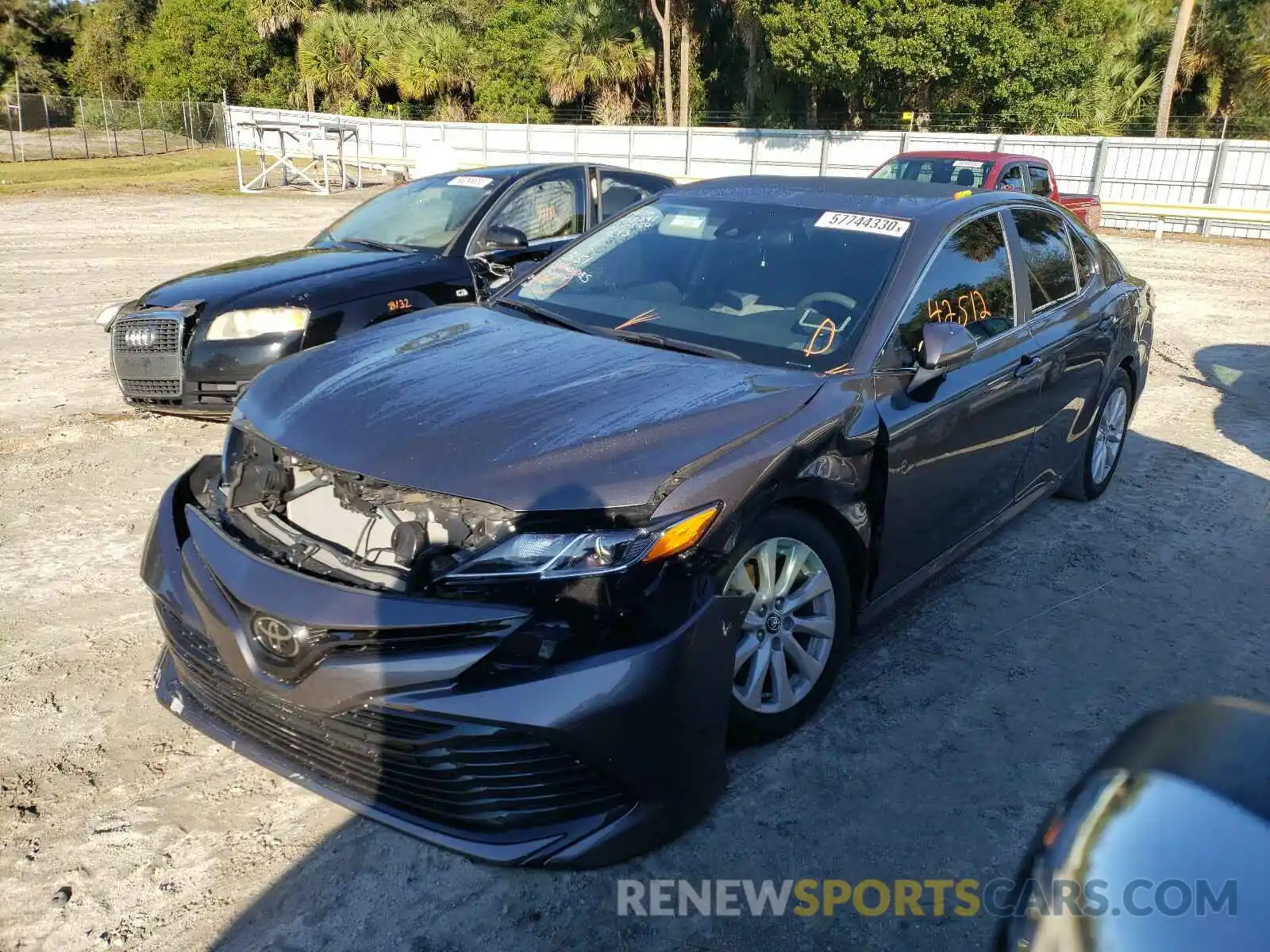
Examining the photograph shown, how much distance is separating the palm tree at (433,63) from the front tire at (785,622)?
4316 centimetres

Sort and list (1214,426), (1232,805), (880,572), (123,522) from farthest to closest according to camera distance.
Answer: (1214,426) → (123,522) → (880,572) → (1232,805)

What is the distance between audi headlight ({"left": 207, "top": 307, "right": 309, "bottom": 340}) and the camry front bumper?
334 centimetres

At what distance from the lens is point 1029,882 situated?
1.76m

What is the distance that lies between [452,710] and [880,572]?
5.68 feet

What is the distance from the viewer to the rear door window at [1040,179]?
46.1 feet

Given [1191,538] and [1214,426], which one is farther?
[1214,426]

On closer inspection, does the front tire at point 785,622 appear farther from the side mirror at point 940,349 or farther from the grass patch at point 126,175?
the grass patch at point 126,175

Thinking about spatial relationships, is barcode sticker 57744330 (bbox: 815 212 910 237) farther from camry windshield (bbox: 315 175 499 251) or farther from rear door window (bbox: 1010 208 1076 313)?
camry windshield (bbox: 315 175 499 251)

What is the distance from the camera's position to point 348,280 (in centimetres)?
604

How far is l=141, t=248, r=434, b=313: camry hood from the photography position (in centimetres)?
587

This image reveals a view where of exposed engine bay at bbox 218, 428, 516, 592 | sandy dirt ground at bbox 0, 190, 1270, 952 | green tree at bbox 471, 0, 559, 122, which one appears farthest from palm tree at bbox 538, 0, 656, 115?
exposed engine bay at bbox 218, 428, 516, 592

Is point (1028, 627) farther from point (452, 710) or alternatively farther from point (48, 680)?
point (48, 680)

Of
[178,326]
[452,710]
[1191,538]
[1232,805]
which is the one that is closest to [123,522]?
[178,326]

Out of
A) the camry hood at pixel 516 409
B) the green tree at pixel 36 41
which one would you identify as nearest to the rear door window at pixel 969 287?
the camry hood at pixel 516 409
